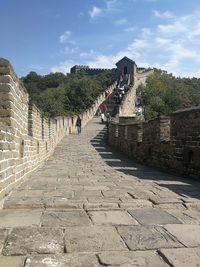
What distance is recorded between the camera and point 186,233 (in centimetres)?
410

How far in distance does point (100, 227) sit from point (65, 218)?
513 mm

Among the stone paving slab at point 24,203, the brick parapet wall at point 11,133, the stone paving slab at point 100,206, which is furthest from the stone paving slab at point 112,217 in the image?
the brick parapet wall at point 11,133

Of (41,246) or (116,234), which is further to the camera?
(116,234)

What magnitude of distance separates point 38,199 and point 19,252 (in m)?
2.39

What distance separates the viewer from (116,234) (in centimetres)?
401

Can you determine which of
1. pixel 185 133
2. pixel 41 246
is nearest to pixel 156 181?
pixel 185 133

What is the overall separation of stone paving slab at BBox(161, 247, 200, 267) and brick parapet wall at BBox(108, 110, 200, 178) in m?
5.58

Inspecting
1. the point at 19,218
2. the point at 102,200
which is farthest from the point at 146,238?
the point at 102,200

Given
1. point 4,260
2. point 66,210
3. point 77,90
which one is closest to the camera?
point 4,260

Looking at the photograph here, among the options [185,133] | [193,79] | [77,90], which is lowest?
[185,133]

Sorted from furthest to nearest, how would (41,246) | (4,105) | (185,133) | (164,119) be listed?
(164,119) < (185,133) < (4,105) < (41,246)

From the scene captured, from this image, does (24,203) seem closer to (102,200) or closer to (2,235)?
(102,200)

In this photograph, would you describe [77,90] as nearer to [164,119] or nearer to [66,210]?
[164,119]

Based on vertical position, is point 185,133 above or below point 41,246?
above
